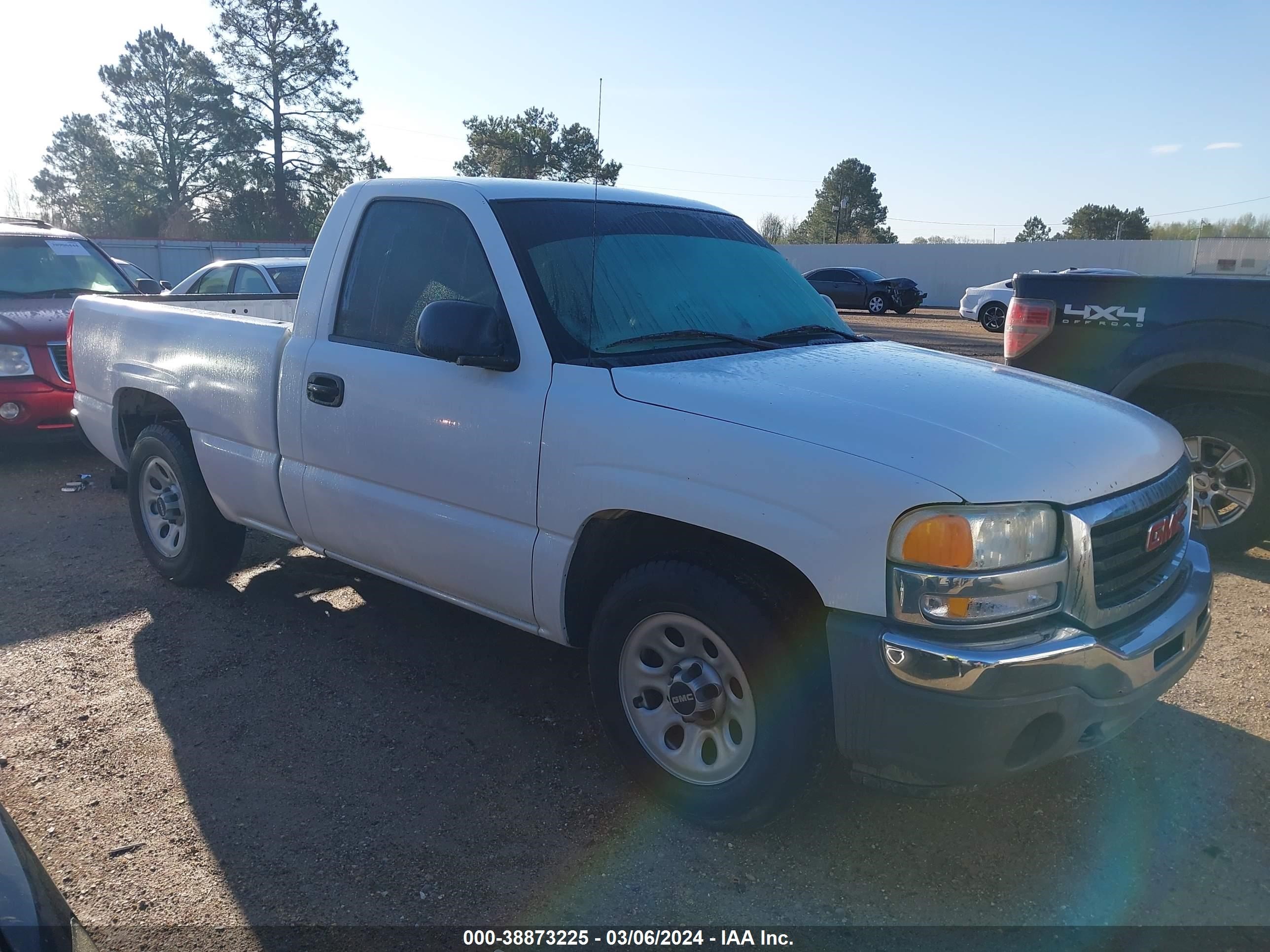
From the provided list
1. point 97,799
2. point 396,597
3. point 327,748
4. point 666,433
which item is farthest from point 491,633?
point 666,433

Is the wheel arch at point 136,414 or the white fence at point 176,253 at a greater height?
the white fence at point 176,253

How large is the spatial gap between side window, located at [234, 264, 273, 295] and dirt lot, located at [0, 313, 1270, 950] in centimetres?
659

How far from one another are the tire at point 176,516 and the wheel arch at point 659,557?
2461mm

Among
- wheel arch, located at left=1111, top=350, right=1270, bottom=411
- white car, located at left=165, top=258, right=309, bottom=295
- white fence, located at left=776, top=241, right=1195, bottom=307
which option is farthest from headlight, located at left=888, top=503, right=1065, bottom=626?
white fence, located at left=776, top=241, right=1195, bottom=307

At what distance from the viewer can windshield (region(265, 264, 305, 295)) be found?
10633mm

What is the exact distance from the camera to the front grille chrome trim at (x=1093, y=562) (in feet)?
8.67

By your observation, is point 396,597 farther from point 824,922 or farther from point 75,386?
point 824,922

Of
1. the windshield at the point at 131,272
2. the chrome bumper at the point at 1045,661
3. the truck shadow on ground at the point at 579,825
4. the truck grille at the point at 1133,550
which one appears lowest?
the truck shadow on ground at the point at 579,825

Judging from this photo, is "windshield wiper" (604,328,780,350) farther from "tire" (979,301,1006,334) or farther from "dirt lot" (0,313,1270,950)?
"tire" (979,301,1006,334)

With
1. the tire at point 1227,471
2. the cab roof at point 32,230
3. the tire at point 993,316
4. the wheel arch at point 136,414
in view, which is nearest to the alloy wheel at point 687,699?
the wheel arch at point 136,414

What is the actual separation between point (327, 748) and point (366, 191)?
2.26m

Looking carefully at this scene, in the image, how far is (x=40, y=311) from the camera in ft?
26.7

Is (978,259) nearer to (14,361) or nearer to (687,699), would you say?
(14,361)

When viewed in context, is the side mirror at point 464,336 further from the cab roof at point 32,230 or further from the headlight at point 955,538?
the cab roof at point 32,230
